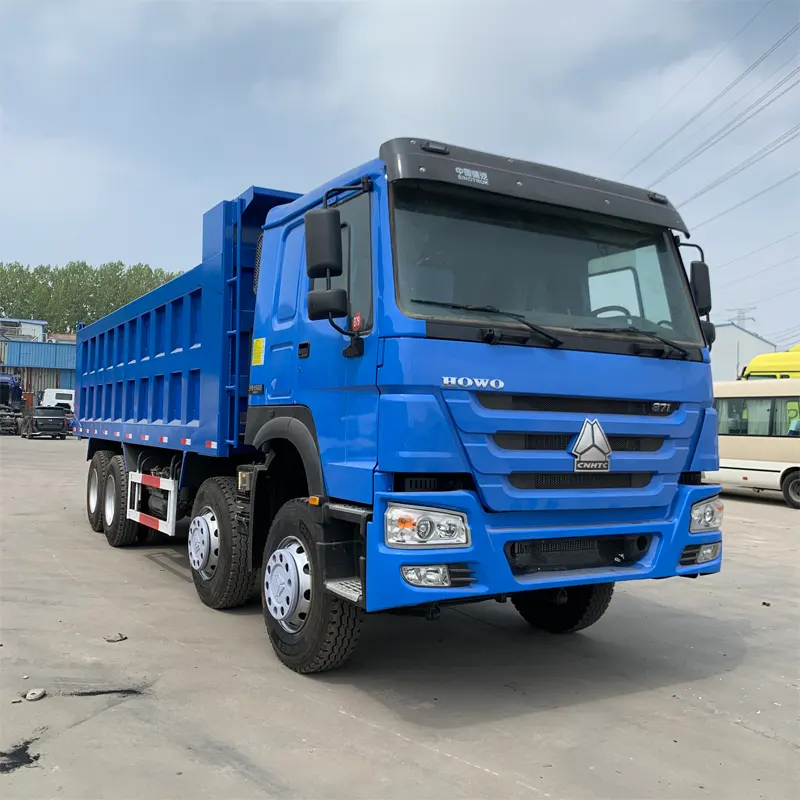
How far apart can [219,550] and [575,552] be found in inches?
115

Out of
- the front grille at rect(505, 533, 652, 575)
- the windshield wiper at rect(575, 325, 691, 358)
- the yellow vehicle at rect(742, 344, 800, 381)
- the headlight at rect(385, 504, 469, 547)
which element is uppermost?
the yellow vehicle at rect(742, 344, 800, 381)

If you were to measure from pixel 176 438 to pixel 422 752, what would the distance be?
417 centimetres

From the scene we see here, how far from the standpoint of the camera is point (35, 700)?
4.25 meters

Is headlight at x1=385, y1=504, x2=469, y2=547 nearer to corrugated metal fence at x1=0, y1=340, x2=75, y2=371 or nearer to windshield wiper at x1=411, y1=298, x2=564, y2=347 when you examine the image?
windshield wiper at x1=411, y1=298, x2=564, y2=347

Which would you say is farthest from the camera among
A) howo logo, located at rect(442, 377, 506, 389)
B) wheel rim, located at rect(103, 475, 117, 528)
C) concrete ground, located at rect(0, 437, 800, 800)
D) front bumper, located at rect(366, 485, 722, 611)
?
wheel rim, located at rect(103, 475, 117, 528)

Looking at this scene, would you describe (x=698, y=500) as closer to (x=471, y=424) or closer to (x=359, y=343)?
(x=471, y=424)

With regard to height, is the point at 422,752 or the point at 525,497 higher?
the point at 525,497

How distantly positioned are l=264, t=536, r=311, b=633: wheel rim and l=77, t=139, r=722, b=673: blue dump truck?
0.6 inches

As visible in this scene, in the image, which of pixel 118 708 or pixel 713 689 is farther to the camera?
pixel 713 689

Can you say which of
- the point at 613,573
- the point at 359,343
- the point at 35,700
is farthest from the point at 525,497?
the point at 35,700

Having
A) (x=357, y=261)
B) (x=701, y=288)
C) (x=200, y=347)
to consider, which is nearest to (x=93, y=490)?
(x=200, y=347)

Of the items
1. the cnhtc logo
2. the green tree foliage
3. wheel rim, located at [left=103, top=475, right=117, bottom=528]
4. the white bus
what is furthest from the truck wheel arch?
the green tree foliage

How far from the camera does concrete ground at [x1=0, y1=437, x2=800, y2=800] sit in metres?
3.46

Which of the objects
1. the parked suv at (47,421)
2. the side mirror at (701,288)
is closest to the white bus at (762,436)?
the side mirror at (701,288)
